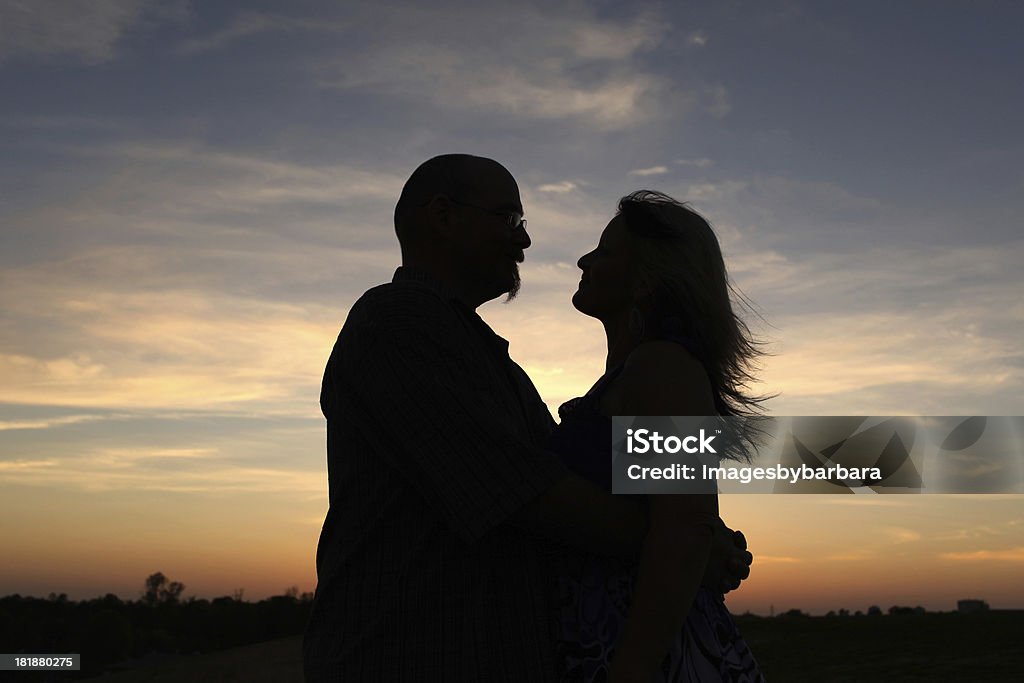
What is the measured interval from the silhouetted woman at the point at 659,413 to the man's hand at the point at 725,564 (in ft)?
0.36

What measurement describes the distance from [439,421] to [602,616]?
2.98ft

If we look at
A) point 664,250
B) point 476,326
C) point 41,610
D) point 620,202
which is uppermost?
point 620,202

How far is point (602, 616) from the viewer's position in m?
3.06

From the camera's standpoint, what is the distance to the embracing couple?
9.05 ft

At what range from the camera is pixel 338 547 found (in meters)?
3.03

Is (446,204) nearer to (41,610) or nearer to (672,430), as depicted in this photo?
(672,430)

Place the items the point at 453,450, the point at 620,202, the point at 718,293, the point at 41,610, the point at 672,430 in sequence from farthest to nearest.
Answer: the point at 41,610 < the point at 620,202 < the point at 718,293 < the point at 672,430 < the point at 453,450

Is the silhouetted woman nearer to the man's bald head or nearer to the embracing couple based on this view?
the embracing couple

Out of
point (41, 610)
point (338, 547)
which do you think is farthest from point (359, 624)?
point (41, 610)

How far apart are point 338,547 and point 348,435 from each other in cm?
38

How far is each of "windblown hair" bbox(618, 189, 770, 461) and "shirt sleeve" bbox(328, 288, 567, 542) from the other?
696 millimetres

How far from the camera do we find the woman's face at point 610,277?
3.48 metres

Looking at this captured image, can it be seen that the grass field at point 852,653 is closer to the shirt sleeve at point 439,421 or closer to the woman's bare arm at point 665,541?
the woman's bare arm at point 665,541

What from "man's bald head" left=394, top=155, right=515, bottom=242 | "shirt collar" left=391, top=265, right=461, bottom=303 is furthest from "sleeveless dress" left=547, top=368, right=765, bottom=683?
"man's bald head" left=394, top=155, right=515, bottom=242
